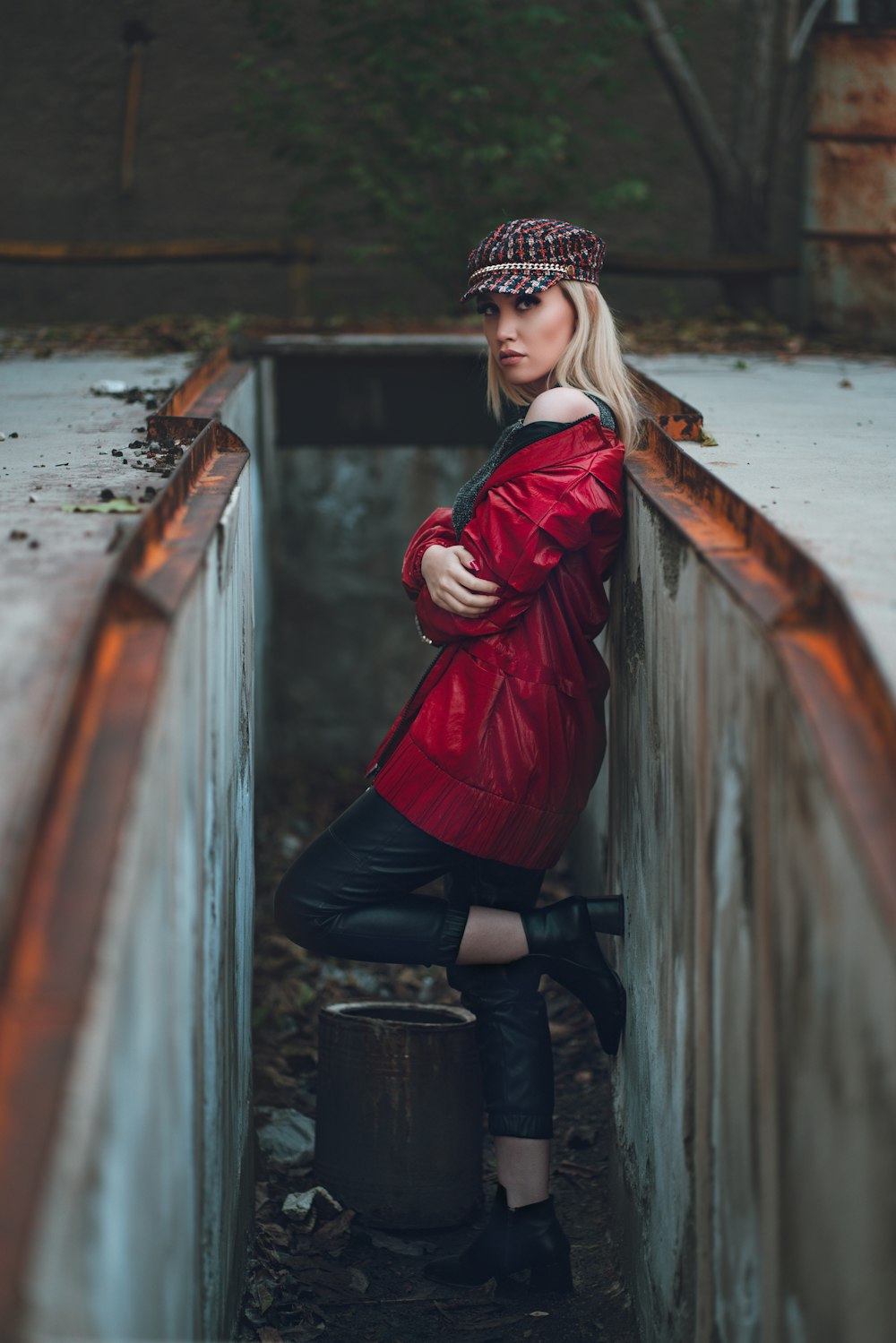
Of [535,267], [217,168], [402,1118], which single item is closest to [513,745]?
[535,267]

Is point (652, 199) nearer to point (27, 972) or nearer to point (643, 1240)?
point (643, 1240)

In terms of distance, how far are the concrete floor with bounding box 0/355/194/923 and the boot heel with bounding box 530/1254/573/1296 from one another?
1.71 m

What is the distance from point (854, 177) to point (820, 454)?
4350 millimetres

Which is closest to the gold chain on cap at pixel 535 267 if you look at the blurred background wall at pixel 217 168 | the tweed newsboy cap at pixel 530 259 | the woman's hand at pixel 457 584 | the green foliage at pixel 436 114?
the tweed newsboy cap at pixel 530 259

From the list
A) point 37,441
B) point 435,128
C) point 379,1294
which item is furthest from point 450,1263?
point 435,128

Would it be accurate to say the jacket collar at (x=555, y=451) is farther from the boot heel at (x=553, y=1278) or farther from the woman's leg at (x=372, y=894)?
the boot heel at (x=553, y=1278)

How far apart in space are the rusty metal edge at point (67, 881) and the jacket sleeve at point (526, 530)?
87 cm

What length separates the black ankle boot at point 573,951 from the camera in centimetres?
287

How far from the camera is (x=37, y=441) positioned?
350 cm

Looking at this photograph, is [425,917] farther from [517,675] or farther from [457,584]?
[457,584]

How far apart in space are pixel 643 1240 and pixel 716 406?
235 cm

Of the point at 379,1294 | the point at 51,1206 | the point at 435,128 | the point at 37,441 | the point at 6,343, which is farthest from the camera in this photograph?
the point at 435,128

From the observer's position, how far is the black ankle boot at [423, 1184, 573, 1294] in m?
2.92

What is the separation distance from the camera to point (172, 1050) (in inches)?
64.7
